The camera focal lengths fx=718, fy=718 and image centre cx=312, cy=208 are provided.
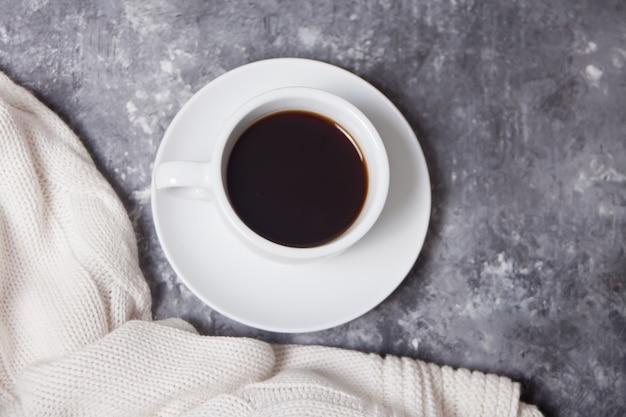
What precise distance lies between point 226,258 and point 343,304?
129 millimetres

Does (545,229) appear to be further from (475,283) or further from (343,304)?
(343,304)

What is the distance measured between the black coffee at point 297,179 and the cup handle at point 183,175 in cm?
4

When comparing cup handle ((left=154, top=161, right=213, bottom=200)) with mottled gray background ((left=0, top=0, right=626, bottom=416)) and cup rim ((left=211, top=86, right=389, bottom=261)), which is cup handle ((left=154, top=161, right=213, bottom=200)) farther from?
mottled gray background ((left=0, top=0, right=626, bottom=416))

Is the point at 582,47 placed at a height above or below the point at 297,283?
above

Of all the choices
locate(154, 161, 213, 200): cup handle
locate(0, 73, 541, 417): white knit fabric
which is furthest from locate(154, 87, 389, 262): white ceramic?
locate(0, 73, 541, 417): white knit fabric

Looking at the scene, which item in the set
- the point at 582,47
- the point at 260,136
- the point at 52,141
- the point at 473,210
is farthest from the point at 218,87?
the point at 582,47

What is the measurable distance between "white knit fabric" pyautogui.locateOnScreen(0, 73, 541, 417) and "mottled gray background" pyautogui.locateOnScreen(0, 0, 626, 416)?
34 millimetres

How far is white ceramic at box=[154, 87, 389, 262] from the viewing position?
2.11 ft

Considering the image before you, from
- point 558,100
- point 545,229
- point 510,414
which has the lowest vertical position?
point 510,414

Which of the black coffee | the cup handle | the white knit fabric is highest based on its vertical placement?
the cup handle

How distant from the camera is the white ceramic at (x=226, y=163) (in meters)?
0.64

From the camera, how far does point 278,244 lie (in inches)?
26.0

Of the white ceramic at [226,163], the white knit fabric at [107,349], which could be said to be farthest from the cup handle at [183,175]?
the white knit fabric at [107,349]

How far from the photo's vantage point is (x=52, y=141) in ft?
2.53
